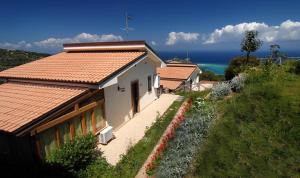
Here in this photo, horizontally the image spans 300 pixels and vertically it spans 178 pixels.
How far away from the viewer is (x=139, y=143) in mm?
10695

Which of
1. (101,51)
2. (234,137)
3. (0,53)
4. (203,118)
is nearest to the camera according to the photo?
(234,137)

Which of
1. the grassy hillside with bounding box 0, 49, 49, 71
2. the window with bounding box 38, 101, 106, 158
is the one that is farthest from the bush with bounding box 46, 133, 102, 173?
the grassy hillside with bounding box 0, 49, 49, 71

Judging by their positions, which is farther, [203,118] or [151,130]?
[151,130]

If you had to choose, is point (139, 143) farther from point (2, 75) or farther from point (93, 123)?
point (2, 75)

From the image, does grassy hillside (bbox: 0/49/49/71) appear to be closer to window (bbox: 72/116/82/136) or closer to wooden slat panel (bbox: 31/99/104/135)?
wooden slat panel (bbox: 31/99/104/135)

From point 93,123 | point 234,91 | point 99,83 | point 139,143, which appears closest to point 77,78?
point 99,83

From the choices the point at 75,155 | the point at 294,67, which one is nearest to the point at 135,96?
the point at 75,155

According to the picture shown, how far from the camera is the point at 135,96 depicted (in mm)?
14938

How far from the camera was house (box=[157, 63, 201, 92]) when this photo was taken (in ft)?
93.5

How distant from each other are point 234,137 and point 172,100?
397 inches

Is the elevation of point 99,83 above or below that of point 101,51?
below

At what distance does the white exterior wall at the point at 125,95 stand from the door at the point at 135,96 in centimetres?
38

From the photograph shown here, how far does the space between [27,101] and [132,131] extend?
Result: 5509 millimetres

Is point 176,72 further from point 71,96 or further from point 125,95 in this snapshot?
point 71,96
